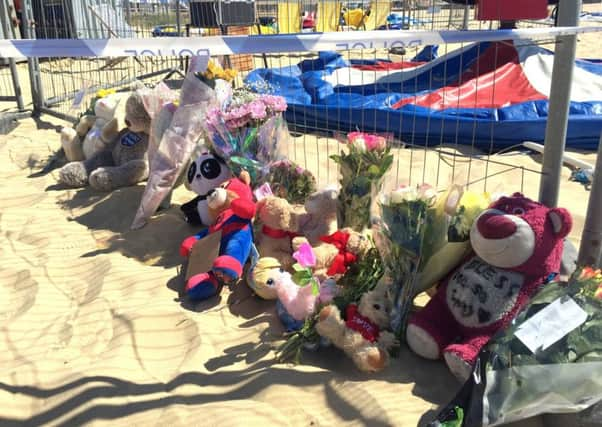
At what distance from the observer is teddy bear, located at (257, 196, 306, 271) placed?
9.98ft

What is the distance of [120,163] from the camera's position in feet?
15.5

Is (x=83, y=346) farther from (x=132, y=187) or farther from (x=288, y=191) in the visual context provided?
(x=132, y=187)

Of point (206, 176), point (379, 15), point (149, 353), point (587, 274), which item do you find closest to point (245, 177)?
point (206, 176)

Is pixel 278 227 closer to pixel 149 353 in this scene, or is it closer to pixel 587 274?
pixel 149 353

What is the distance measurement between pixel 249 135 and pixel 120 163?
1.70 meters

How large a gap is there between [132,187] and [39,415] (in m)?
2.64

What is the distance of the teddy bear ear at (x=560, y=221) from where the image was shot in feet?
7.25

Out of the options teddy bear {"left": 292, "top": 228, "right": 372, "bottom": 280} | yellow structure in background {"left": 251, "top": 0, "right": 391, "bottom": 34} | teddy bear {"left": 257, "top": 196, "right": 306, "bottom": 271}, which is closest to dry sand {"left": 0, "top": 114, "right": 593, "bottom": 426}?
teddy bear {"left": 257, "top": 196, "right": 306, "bottom": 271}

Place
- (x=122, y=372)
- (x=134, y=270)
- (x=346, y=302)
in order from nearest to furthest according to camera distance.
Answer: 1. (x=122, y=372)
2. (x=346, y=302)
3. (x=134, y=270)

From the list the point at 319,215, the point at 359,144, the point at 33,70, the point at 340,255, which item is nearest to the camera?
the point at 340,255

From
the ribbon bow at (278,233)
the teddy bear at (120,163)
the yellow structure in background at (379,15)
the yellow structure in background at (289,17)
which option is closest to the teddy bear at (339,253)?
the ribbon bow at (278,233)

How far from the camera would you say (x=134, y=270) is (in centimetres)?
336

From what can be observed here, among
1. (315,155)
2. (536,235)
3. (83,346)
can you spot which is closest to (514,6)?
(315,155)

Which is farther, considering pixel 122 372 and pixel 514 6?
pixel 514 6
